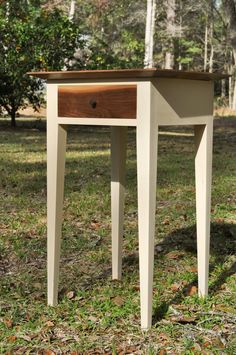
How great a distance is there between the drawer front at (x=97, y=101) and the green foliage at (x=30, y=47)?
9.78 m

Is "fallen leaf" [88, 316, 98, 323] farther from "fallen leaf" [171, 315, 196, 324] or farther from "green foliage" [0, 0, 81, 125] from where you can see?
"green foliage" [0, 0, 81, 125]

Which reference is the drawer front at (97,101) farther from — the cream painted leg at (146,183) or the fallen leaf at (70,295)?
the fallen leaf at (70,295)

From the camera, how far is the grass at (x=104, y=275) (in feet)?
8.66

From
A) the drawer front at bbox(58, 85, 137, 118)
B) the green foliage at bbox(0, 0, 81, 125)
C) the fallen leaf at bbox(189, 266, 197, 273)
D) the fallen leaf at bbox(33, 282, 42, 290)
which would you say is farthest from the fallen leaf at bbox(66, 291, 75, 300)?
the green foliage at bbox(0, 0, 81, 125)

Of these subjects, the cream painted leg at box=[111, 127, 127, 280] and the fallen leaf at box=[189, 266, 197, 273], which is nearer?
the cream painted leg at box=[111, 127, 127, 280]

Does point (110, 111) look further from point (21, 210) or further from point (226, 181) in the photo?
point (226, 181)

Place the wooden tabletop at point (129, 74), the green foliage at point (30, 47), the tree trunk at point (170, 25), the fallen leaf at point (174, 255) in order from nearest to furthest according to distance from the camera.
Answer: the wooden tabletop at point (129, 74)
the fallen leaf at point (174, 255)
the green foliage at point (30, 47)
the tree trunk at point (170, 25)

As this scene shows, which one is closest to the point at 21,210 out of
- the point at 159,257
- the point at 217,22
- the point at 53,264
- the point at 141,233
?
the point at 159,257

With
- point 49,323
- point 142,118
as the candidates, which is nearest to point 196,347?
point 49,323

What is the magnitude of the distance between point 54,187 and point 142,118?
662mm

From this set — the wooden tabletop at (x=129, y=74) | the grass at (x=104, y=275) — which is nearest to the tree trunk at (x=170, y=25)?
the grass at (x=104, y=275)

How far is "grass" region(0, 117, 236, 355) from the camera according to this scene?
8.66 ft

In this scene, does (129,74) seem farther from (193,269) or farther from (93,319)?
(193,269)

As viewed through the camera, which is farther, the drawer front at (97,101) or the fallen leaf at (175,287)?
the fallen leaf at (175,287)
